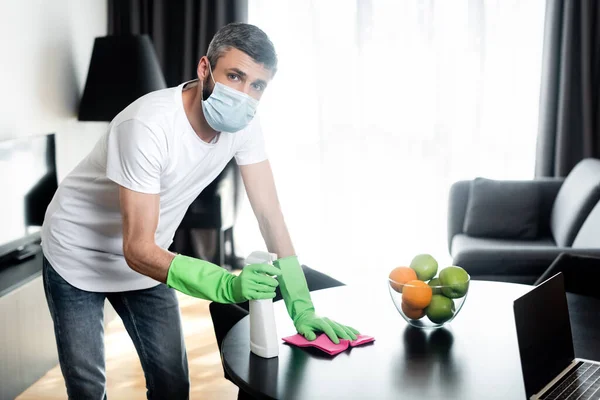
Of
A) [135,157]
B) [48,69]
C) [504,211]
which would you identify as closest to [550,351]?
[135,157]

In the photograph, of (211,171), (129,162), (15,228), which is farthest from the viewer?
(15,228)

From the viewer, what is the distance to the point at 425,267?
1.92 meters

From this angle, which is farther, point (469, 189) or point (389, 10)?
point (389, 10)

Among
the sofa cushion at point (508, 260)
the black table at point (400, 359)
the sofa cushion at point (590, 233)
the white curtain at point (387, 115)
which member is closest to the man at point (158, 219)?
the black table at point (400, 359)

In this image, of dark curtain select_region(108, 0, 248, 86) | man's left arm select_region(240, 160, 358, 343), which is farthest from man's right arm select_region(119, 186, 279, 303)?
dark curtain select_region(108, 0, 248, 86)

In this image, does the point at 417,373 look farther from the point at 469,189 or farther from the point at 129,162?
the point at 469,189

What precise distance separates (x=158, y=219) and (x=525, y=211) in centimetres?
282

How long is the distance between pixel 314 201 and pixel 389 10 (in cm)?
134

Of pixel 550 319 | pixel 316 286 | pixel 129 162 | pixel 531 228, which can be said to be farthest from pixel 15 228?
pixel 531 228

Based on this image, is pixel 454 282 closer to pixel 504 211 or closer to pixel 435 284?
pixel 435 284

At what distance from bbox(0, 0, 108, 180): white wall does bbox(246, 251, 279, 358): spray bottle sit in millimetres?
2056

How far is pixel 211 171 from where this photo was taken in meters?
2.17

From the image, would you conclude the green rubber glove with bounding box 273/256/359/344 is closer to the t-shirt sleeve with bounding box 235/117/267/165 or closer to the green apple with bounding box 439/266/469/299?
the green apple with bounding box 439/266/469/299

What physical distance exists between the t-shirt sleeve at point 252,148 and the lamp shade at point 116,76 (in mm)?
2102
